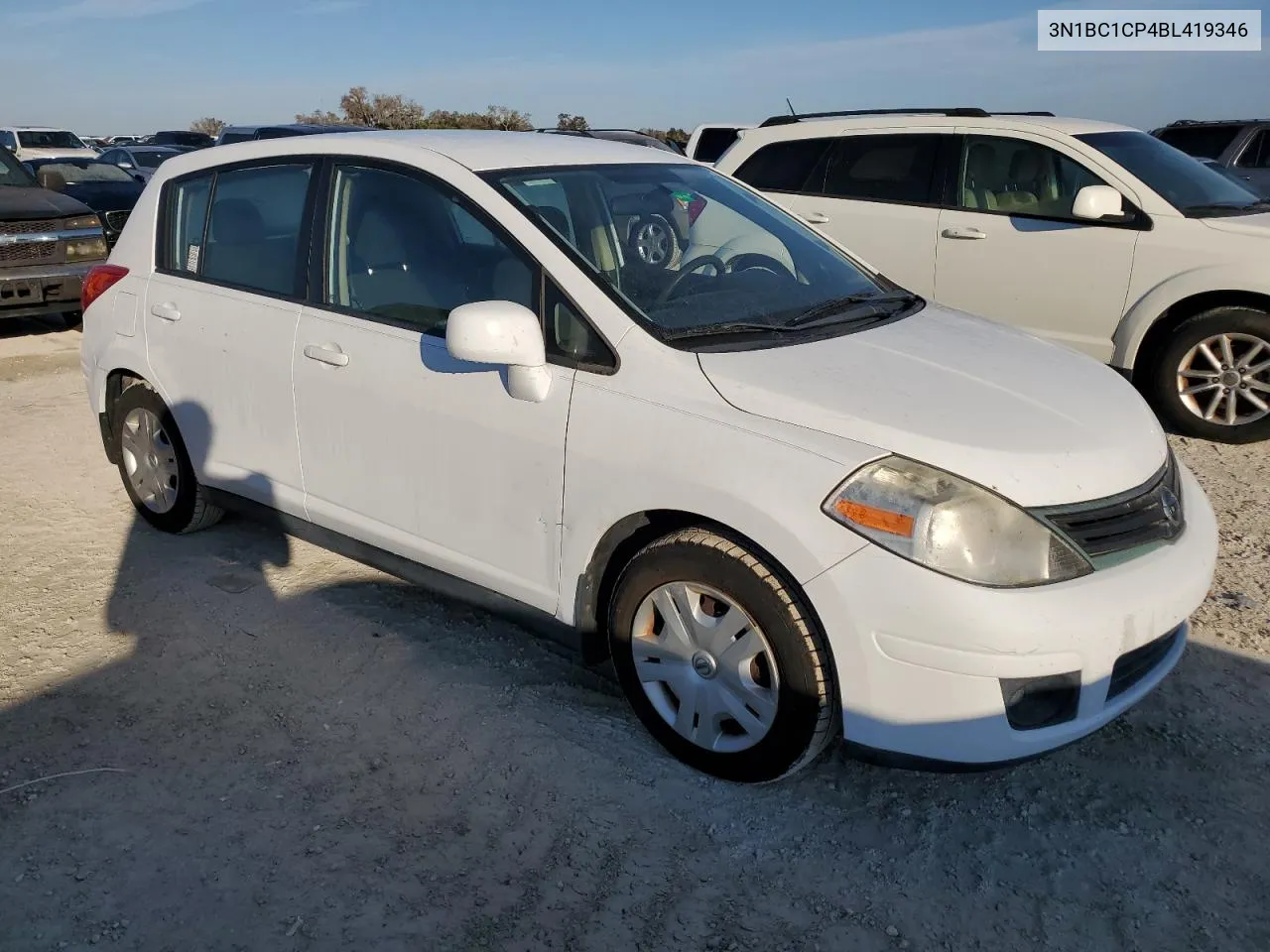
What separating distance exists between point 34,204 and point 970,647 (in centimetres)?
961

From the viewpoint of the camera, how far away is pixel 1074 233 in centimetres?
629

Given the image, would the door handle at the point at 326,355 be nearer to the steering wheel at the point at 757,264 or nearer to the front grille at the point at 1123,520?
the steering wheel at the point at 757,264

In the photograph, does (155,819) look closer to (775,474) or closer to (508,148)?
(775,474)

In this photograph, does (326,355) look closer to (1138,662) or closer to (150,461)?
(150,461)

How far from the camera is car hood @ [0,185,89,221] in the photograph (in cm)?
905

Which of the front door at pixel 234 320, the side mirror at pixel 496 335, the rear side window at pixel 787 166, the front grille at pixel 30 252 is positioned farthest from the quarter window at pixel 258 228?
the front grille at pixel 30 252

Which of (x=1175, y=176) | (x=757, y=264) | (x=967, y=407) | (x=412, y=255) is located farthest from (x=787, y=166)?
(x=967, y=407)

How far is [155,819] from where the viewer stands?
282 cm

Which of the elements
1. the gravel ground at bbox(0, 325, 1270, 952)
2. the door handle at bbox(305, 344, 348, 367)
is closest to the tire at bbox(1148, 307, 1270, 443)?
the gravel ground at bbox(0, 325, 1270, 952)

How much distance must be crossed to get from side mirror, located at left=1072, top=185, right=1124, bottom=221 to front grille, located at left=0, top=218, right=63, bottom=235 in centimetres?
835

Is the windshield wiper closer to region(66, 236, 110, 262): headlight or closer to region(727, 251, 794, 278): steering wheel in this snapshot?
region(727, 251, 794, 278): steering wheel

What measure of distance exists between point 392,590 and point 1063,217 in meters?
4.66

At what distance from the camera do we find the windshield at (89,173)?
14.3m

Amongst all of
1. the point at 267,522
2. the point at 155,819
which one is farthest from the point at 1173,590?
the point at 267,522
